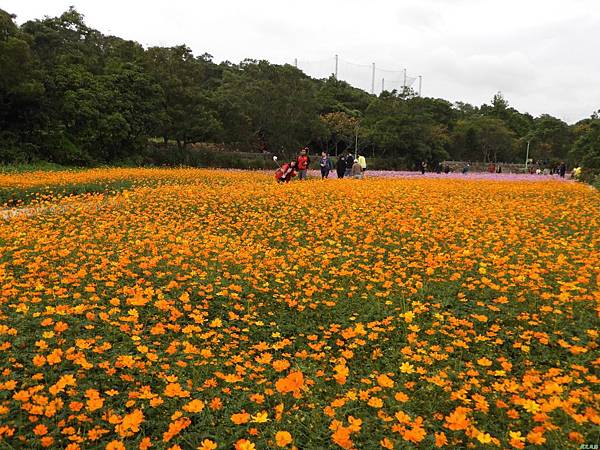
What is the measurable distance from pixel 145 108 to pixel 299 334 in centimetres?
2362

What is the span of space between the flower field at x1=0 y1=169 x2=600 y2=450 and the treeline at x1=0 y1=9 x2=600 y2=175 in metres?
14.9

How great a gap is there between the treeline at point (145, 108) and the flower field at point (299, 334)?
48.7 ft

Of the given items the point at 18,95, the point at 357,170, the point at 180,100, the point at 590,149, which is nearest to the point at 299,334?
the point at 357,170

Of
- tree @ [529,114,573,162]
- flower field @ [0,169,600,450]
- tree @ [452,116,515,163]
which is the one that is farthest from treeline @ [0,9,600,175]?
tree @ [529,114,573,162]

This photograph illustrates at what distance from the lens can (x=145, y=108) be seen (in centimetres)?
2550

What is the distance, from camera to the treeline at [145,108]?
21.1 metres

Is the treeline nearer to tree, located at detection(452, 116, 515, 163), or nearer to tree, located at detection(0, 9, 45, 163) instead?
tree, located at detection(0, 9, 45, 163)

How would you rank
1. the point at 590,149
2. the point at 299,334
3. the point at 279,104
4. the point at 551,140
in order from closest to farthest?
the point at 299,334 → the point at 590,149 → the point at 279,104 → the point at 551,140

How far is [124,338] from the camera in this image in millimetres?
3949

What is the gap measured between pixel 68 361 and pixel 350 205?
7.44 m

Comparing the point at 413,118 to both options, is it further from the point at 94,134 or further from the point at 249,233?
the point at 249,233

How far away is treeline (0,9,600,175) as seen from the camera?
2109cm

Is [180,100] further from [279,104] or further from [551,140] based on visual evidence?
[551,140]

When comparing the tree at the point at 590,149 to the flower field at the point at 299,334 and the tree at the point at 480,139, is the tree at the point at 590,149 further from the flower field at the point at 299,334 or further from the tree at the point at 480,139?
the tree at the point at 480,139
